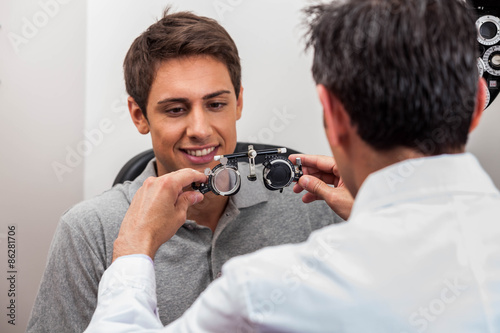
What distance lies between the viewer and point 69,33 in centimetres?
222

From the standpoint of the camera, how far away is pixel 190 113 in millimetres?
1690

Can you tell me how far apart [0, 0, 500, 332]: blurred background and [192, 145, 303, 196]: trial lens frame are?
865mm

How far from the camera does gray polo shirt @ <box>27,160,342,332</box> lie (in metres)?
1.55

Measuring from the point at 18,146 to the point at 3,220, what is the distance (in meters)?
0.32

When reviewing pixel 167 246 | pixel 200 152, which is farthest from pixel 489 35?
pixel 167 246

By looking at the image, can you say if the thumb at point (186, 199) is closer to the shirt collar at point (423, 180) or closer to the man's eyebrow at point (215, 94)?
the man's eyebrow at point (215, 94)

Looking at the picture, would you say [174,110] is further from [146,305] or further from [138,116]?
[146,305]

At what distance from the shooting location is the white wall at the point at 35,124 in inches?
84.4

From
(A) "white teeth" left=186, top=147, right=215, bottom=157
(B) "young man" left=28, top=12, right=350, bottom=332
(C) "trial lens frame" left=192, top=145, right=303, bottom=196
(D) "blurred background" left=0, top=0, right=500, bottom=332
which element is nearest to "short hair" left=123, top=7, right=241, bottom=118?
(B) "young man" left=28, top=12, right=350, bottom=332

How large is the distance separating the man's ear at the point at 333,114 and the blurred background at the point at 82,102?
142cm

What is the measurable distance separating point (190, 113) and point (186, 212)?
0.33m

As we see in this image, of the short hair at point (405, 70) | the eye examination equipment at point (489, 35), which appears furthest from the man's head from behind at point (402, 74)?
the eye examination equipment at point (489, 35)

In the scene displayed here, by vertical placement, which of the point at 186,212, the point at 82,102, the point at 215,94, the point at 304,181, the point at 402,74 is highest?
the point at 402,74

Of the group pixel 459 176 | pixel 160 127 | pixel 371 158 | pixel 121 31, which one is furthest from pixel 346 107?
pixel 121 31
